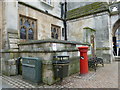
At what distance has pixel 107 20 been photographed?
940cm

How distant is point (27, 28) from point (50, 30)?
2791mm

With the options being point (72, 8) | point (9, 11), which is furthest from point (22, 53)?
point (72, 8)

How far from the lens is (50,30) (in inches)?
405

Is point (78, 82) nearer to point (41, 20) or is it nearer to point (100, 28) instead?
point (41, 20)

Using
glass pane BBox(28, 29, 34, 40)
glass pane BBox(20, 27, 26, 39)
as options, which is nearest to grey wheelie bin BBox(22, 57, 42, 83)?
glass pane BBox(20, 27, 26, 39)

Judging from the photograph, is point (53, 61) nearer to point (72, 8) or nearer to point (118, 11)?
point (118, 11)

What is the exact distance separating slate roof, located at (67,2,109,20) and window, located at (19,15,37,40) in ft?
18.7

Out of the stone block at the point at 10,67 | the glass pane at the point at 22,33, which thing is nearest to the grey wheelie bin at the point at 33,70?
the stone block at the point at 10,67

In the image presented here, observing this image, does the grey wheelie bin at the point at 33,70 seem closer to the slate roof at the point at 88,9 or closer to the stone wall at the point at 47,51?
the stone wall at the point at 47,51

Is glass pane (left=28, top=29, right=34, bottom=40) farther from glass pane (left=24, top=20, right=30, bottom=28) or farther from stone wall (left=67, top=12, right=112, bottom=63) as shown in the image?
stone wall (left=67, top=12, right=112, bottom=63)

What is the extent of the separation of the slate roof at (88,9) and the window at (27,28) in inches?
224

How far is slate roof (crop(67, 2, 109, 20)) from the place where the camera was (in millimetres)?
9913

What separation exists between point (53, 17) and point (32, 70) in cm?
830

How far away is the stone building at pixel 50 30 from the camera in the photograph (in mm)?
4466
